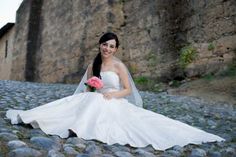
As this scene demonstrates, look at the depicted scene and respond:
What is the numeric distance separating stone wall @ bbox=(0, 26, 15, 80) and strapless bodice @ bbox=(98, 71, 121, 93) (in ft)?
53.3

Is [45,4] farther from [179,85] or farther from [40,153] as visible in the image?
[40,153]

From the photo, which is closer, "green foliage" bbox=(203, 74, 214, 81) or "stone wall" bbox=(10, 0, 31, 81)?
"green foliage" bbox=(203, 74, 214, 81)

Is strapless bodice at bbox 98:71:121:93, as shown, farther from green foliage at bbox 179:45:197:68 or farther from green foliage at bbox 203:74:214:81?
green foliage at bbox 179:45:197:68

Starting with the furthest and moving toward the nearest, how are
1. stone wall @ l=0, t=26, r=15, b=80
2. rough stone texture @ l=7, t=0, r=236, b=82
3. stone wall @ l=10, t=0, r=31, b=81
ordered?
stone wall @ l=0, t=26, r=15, b=80 → stone wall @ l=10, t=0, r=31, b=81 → rough stone texture @ l=7, t=0, r=236, b=82

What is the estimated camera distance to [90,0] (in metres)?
11.9

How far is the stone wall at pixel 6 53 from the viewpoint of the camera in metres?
19.7

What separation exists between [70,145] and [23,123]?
0.80 m

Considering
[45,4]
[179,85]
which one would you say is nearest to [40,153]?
[179,85]

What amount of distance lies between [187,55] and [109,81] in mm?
5251

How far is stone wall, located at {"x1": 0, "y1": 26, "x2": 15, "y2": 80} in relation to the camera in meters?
19.7

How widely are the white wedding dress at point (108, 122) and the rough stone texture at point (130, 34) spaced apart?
4695 millimetres

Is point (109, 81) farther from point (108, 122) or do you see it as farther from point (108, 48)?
point (108, 122)

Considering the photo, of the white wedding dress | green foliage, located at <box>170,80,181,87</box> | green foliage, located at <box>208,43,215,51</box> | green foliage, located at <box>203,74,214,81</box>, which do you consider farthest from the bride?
green foliage, located at <box>170,80,181,87</box>

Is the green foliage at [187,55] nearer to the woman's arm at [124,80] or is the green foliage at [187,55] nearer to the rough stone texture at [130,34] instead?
the rough stone texture at [130,34]
